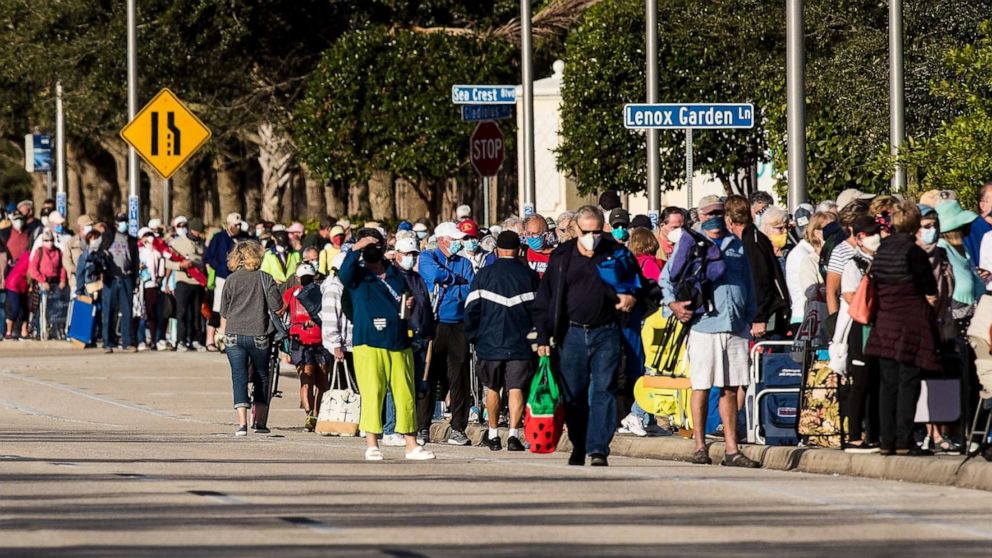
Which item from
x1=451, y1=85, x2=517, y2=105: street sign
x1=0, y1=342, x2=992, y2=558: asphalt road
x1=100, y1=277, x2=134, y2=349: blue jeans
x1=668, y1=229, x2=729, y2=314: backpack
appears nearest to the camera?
x1=0, y1=342, x2=992, y2=558: asphalt road

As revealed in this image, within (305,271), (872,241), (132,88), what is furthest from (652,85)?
(872,241)

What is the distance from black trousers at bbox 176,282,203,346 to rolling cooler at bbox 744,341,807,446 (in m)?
15.2

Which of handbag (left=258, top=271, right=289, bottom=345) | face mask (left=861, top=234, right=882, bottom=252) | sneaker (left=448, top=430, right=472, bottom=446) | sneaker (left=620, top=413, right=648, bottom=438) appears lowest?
sneaker (left=448, top=430, right=472, bottom=446)

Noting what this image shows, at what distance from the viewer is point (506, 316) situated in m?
18.9

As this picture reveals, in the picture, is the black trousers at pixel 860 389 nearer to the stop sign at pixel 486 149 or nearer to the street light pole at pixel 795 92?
the street light pole at pixel 795 92

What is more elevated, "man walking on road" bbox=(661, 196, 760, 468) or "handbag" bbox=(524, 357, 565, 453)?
"man walking on road" bbox=(661, 196, 760, 468)

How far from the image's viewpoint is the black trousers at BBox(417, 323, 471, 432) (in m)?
20.4

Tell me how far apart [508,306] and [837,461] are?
3514 mm

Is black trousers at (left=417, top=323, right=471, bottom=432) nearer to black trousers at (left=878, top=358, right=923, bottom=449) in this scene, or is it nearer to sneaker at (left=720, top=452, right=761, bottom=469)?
sneaker at (left=720, top=452, right=761, bottom=469)

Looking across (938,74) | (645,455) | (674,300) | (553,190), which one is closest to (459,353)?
(645,455)

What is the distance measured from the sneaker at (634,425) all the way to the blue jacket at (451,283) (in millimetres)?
1798

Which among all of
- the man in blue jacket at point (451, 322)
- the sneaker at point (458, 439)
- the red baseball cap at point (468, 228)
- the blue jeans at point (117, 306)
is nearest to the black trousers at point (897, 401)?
the man in blue jacket at point (451, 322)

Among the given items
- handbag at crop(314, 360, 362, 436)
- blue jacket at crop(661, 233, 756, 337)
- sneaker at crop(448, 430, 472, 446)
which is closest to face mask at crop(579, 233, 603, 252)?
blue jacket at crop(661, 233, 756, 337)

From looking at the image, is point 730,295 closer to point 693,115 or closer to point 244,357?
point 244,357
